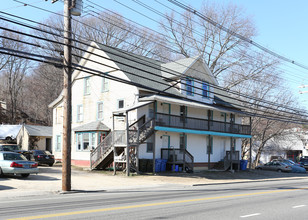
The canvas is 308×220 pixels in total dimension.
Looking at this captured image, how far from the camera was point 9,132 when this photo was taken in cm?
4581

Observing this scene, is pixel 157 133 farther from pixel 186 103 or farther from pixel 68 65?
pixel 68 65

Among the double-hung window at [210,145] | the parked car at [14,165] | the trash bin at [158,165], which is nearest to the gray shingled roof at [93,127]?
the trash bin at [158,165]

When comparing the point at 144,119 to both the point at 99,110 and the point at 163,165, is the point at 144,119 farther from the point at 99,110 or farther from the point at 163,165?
the point at 99,110

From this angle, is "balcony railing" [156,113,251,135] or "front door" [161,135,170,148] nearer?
→ "balcony railing" [156,113,251,135]

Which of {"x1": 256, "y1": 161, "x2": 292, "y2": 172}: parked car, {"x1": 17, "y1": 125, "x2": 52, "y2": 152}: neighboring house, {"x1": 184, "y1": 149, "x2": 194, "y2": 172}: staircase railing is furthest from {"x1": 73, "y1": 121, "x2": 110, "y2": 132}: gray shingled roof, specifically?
{"x1": 256, "y1": 161, "x2": 292, "y2": 172}: parked car

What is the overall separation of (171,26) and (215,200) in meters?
40.0

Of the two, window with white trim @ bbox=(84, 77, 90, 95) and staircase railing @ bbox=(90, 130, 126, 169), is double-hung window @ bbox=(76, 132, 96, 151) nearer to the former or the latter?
staircase railing @ bbox=(90, 130, 126, 169)

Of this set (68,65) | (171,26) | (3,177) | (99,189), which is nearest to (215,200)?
(99,189)

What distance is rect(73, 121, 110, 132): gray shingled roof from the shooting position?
101ft

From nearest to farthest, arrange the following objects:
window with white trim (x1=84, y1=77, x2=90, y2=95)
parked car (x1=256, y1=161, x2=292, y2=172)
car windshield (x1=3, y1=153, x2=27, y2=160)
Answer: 1. car windshield (x1=3, y1=153, x2=27, y2=160)
2. window with white trim (x1=84, y1=77, x2=90, y2=95)
3. parked car (x1=256, y1=161, x2=292, y2=172)

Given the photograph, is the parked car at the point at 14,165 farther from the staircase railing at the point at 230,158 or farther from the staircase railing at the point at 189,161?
the staircase railing at the point at 230,158

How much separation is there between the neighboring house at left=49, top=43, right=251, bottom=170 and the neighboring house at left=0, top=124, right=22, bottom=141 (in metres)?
9.88

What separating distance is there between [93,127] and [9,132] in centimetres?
1998

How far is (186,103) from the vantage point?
29922 millimetres
